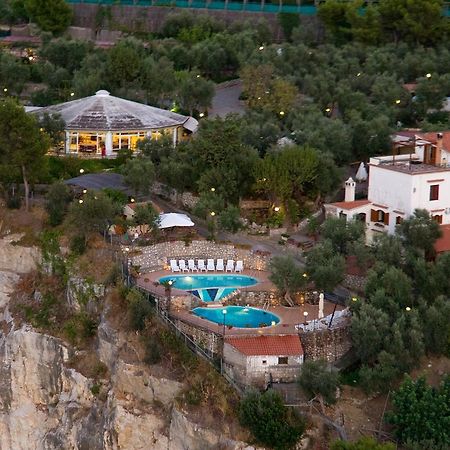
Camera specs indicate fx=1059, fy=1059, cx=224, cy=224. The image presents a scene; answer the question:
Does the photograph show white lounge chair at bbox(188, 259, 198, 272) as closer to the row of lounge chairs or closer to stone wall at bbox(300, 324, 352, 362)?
the row of lounge chairs

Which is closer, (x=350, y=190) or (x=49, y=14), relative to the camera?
(x=350, y=190)

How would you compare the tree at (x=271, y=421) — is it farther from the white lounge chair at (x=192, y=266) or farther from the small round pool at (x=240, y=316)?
the white lounge chair at (x=192, y=266)

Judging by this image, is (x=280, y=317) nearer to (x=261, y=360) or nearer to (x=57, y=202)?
(x=261, y=360)

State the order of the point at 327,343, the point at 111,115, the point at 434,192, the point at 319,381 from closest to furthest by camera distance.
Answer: the point at 319,381, the point at 327,343, the point at 434,192, the point at 111,115

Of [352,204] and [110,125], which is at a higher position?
[110,125]

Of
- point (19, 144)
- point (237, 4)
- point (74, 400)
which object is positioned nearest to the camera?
point (74, 400)

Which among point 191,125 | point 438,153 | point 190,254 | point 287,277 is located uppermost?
point 438,153

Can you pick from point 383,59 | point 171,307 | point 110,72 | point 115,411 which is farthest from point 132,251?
point 383,59

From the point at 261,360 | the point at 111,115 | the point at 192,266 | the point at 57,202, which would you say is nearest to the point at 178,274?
the point at 192,266

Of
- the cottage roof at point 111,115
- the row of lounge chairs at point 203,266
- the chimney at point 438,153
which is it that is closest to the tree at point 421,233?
the chimney at point 438,153
